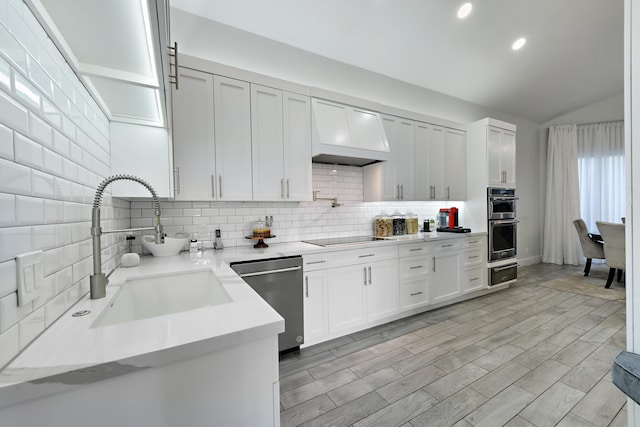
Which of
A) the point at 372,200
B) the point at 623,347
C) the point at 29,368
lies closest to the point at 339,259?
the point at 372,200

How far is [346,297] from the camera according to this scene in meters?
2.61

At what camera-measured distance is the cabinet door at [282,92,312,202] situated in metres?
2.65

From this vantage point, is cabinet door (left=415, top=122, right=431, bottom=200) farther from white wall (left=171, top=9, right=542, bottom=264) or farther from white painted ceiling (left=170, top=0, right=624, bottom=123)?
white painted ceiling (left=170, top=0, right=624, bottom=123)

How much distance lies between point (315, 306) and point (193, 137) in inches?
72.8

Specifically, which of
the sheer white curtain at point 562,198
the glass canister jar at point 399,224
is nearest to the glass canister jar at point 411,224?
the glass canister jar at point 399,224

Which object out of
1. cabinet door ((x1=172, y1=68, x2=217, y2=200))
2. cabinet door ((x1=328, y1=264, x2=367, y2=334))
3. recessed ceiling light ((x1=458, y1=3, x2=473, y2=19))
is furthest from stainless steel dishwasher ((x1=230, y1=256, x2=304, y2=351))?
recessed ceiling light ((x1=458, y1=3, x2=473, y2=19))

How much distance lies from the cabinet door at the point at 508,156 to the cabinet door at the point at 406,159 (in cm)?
174

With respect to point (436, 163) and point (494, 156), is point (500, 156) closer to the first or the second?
point (494, 156)

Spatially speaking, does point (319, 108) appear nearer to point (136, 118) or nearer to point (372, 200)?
point (372, 200)

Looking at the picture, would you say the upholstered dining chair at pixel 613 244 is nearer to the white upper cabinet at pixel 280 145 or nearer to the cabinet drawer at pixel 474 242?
the cabinet drawer at pixel 474 242

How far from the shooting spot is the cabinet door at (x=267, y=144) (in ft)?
8.20

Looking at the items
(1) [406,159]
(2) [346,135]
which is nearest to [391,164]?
(1) [406,159]

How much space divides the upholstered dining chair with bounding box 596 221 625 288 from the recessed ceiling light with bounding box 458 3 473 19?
369 centimetres

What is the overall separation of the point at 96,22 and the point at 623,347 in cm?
418
